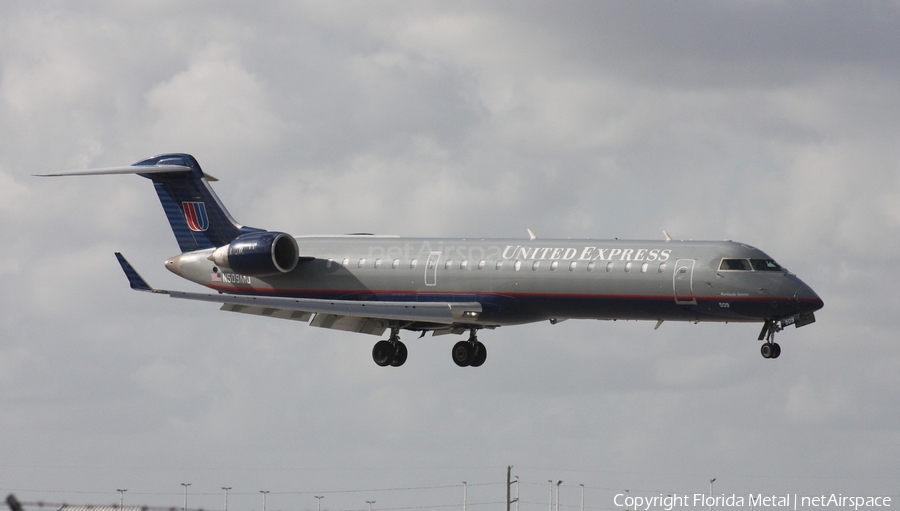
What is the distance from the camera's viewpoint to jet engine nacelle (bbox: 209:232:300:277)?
47.2 m

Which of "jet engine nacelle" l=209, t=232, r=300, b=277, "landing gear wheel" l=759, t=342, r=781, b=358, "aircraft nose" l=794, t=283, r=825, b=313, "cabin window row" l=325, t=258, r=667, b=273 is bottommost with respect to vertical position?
"landing gear wheel" l=759, t=342, r=781, b=358

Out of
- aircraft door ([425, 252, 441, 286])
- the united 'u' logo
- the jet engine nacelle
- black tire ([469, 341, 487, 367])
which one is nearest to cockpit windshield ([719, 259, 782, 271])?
aircraft door ([425, 252, 441, 286])

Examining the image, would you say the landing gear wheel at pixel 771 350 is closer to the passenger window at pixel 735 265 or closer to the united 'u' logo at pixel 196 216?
the passenger window at pixel 735 265

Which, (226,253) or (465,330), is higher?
(226,253)

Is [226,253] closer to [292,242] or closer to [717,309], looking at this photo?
[292,242]

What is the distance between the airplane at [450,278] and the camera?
40219 millimetres

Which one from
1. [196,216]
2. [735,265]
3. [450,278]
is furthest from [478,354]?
[196,216]

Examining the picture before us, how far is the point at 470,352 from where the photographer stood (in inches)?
1877

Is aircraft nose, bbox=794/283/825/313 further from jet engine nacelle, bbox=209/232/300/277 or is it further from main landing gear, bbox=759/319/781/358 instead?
jet engine nacelle, bbox=209/232/300/277

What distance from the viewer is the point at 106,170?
5075 centimetres

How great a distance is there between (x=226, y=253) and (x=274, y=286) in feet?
7.27

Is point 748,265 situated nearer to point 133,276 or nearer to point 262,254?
point 262,254

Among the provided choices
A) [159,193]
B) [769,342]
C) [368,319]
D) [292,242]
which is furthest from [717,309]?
[159,193]

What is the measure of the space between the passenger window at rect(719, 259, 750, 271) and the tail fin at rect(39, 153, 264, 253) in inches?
755
